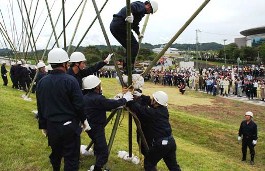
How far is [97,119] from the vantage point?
21.7 ft

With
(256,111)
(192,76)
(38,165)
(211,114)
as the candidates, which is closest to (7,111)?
(38,165)

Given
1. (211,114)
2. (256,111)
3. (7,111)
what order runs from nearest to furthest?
(7,111) → (211,114) → (256,111)

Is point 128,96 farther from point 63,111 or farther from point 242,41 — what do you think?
point 242,41

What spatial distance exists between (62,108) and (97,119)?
120cm

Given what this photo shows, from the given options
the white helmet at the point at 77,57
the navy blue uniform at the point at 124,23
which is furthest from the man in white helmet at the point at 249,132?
the white helmet at the point at 77,57

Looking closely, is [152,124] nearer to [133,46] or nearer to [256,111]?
[133,46]

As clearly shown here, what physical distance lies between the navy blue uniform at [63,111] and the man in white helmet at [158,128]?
4.68 ft

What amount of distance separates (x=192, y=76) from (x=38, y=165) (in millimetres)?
33773

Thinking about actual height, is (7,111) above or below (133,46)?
below

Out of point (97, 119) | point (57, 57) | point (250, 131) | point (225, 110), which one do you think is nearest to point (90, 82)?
point (97, 119)

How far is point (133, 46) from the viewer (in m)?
6.87

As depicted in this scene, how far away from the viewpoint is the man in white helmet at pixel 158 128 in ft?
22.1

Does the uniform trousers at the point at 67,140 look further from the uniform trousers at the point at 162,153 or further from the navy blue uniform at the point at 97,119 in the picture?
the uniform trousers at the point at 162,153

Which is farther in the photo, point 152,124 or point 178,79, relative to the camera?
point 178,79
